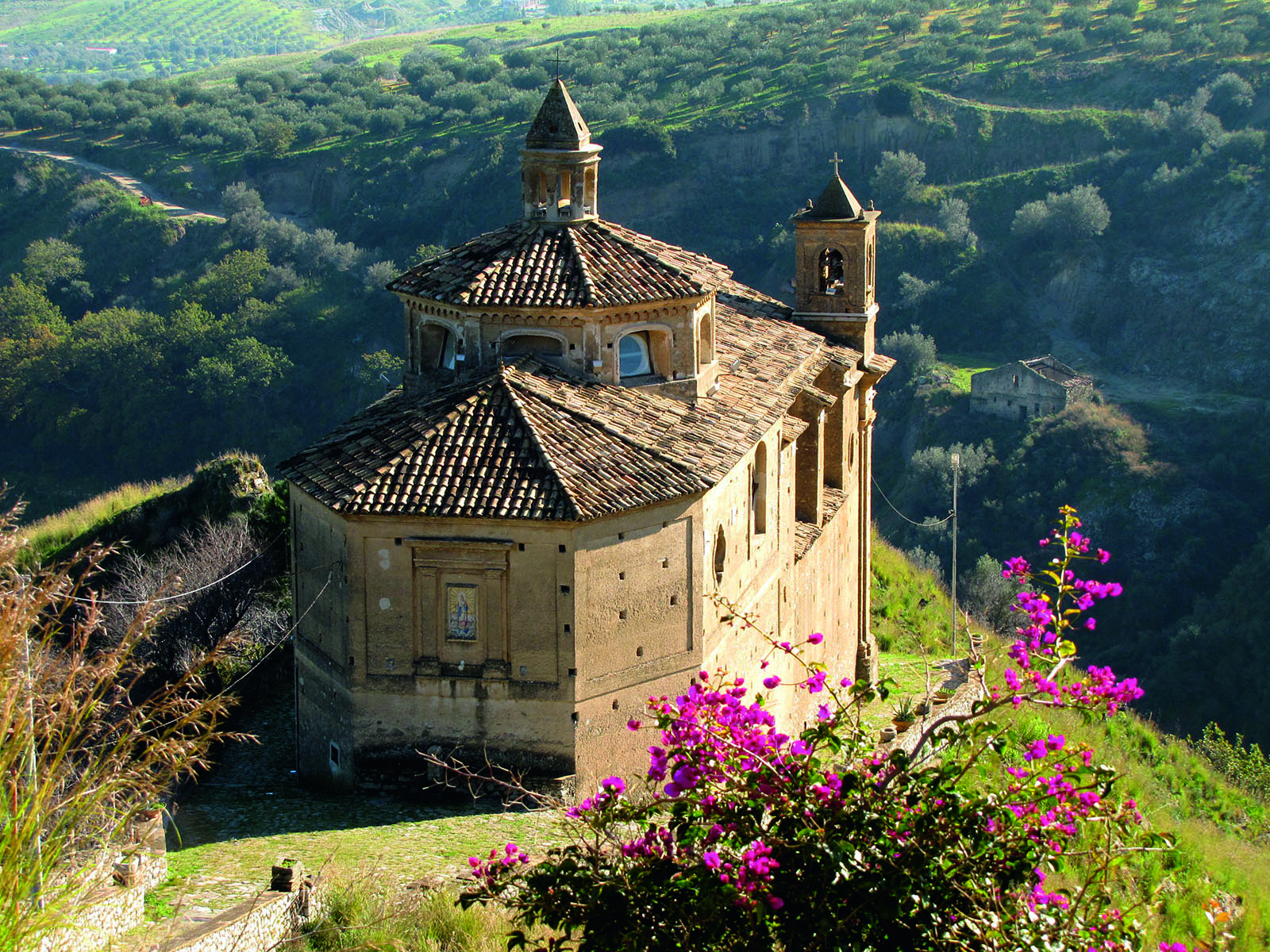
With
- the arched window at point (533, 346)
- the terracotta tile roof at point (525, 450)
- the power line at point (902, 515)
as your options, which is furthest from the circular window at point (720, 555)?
the power line at point (902, 515)

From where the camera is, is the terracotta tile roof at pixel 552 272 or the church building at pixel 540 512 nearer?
the church building at pixel 540 512

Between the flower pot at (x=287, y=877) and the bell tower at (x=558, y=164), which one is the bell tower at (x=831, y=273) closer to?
the bell tower at (x=558, y=164)

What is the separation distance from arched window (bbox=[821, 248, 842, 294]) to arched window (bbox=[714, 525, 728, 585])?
9494 millimetres

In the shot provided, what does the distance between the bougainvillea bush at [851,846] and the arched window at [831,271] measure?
732 inches

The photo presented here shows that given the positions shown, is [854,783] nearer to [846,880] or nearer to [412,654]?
[846,880]

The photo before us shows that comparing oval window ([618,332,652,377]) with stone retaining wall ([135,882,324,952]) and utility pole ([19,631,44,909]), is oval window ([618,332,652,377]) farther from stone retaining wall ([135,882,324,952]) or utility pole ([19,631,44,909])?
utility pole ([19,631,44,909])

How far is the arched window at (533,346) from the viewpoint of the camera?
20406 mm

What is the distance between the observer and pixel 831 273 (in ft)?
94.3

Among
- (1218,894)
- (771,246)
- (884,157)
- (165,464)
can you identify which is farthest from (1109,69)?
(1218,894)

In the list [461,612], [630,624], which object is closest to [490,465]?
[461,612]

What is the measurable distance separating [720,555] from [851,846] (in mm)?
10908

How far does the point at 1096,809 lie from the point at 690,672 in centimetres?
1022

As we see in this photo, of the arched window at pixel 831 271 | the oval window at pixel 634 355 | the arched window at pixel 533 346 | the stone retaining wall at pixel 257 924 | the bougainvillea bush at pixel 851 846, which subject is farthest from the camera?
the arched window at pixel 831 271

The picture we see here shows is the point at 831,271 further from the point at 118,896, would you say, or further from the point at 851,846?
the point at 851,846
